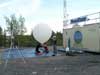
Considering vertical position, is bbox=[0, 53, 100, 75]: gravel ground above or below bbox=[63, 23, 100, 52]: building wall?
below

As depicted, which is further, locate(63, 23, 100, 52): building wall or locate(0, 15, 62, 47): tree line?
locate(0, 15, 62, 47): tree line

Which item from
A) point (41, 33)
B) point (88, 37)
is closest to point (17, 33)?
point (88, 37)

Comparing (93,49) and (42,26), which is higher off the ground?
(42,26)

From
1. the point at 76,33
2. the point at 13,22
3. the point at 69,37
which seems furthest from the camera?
the point at 13,22

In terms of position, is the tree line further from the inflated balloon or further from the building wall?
the inflated balloon

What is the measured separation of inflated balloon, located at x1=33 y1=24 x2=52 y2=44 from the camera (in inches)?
654

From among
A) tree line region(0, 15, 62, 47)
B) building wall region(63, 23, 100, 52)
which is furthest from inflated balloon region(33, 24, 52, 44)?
tree line region(0, 15, 62, 47)

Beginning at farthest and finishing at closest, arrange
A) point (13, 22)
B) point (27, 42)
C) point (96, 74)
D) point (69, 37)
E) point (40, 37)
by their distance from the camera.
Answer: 1. point (13, 22)
2. point (27, 42)
3. point (69, 37)
4. point (40, 37)
5. point (96, 74)

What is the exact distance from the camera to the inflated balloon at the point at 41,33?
16.6 meters

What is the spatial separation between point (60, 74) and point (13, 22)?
145 feet

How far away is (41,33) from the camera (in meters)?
16.7

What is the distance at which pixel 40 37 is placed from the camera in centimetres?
1666

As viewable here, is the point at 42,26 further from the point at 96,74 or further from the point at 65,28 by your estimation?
the point at 65,28

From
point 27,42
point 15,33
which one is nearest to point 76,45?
point 27,42
